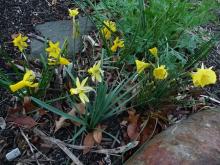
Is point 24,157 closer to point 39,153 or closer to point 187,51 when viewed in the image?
point 39,153

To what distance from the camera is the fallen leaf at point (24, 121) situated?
2.30 metres

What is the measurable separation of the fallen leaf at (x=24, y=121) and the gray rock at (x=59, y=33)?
1.78 ft

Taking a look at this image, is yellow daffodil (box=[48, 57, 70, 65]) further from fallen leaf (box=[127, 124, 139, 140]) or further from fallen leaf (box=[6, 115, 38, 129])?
fallen leaf (box=[127, 124, 139, 140])

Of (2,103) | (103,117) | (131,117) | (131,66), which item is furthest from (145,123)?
(2,103)

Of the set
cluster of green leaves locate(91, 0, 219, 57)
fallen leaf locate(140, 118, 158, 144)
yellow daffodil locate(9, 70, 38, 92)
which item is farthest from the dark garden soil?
cluster of green leaves locate(91, 0, 219, 57)

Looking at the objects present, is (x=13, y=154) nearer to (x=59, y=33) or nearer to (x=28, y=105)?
(x=28, y=105)

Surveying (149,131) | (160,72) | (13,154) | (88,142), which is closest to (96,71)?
(160,72)

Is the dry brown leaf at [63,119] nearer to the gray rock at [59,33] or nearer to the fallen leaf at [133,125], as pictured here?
the fallen leaf at [133,125]

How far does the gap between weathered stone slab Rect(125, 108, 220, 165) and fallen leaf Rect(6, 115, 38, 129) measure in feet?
2.01

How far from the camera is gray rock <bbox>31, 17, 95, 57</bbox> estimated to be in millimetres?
2750

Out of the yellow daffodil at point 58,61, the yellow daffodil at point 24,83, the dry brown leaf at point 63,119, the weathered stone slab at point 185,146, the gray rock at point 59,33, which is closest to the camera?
the weathered stone slab at point 185,146

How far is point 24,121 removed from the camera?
7.58 feet

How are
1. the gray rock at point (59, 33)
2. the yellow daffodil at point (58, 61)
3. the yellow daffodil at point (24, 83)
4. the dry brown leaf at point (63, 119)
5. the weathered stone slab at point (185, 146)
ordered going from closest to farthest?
the weathered stone slab at point (185, 146) → the yellow daffodil at point (24, 83) → the yellow daffodil at point (58, 61) → the dry brown leaf at point (63, 119) → the gray rock at point (59, 33)

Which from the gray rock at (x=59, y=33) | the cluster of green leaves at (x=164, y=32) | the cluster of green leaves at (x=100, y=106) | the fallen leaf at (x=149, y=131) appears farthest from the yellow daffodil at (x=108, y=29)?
the fallen leaf at (x=149, y=131)
